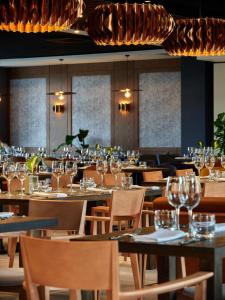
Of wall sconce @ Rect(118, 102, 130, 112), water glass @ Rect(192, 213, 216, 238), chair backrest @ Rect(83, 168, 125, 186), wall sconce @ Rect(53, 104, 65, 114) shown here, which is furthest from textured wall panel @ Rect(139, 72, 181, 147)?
water glass @ Rect(192, 213, 216, 238)

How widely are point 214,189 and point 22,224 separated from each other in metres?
2.93

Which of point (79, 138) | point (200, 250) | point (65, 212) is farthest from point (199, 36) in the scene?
point (79, 138)

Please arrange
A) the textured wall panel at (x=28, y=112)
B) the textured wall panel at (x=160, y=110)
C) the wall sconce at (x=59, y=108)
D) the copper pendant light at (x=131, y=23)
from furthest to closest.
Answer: the textured wall panel at (x=28, y=112)
the wall sconce at (x=59, y=108)
the textured wall panel at (x=160, y=110)
the copper pendant light at (x=131, y=23)

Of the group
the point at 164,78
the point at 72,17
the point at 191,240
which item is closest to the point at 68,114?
the point at 164,78

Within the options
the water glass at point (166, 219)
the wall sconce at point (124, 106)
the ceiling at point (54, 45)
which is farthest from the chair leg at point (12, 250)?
the wall sconce at point (124, 106)

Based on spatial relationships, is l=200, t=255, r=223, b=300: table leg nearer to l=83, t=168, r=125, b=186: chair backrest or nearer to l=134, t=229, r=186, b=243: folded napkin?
l=134, t=229, r=186, b=243: folded napkin

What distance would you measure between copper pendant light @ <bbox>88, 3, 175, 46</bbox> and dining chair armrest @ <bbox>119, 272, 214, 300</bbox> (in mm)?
5580

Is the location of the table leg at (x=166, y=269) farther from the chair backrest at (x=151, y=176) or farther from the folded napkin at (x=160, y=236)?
the chair backrest at (x=151, y=176)

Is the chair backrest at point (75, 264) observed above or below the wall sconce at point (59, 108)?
below

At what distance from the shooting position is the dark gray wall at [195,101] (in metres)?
A: 20.7

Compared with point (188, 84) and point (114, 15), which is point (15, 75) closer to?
point (188, 84)

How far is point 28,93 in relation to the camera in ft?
85.3

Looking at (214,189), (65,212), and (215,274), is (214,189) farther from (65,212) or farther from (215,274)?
(215,274)

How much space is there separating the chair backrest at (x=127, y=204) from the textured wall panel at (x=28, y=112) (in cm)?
1829
